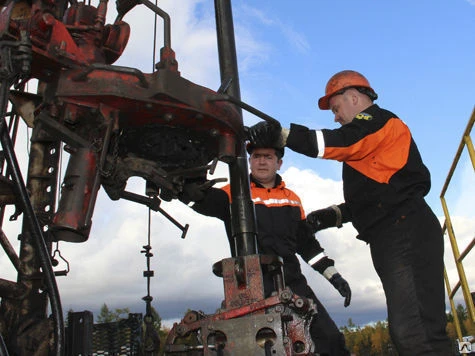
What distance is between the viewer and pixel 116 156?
258 cm

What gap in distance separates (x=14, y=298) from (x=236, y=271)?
1222 millimetres

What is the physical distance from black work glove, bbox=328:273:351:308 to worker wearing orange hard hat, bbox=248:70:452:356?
3.41 feet

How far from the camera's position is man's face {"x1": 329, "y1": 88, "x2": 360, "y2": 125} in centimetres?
339

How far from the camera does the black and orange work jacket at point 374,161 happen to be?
281cm

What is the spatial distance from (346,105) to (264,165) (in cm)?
108

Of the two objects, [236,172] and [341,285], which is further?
[341,285]

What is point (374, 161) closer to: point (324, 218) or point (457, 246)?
point (324, 218)

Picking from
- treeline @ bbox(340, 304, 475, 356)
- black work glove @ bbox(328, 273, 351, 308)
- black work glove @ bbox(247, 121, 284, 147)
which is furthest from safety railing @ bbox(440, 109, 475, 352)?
treeline @ bbox(340, 304, 475, 356)

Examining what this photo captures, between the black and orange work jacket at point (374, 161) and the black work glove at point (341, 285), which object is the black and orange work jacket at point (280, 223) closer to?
the black work glove at point (341, 285)

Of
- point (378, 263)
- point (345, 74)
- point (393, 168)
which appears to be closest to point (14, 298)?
point (378, 263)

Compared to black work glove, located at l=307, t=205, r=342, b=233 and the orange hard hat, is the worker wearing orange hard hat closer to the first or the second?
the orange hard hat

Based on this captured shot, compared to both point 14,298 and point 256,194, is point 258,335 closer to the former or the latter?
point 14,298

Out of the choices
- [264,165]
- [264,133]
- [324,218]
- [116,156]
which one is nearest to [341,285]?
[324,218]

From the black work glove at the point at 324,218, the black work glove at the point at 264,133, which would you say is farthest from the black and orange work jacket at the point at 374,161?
the black work glove at the point at 324,218
